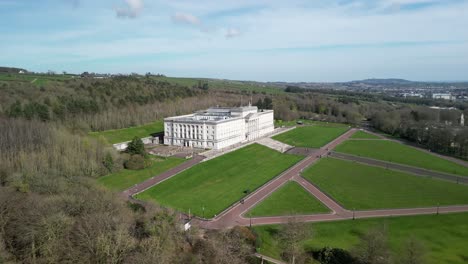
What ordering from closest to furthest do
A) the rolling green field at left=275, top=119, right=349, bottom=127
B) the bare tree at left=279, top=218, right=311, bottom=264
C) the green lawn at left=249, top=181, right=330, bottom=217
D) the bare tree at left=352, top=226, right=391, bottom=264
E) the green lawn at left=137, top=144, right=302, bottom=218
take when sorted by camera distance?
the bare tree at left=352, top=226, right=391, bottom=264
the bare tree at left=279, top=218, right=311, bottom=264
the green lawn at left=249, top=181, right=330, bottom=217
the green lawn at left=137, top=144, right=302, bottom=218
the rolling green field at left=275, top=119, right=349, bottom=127

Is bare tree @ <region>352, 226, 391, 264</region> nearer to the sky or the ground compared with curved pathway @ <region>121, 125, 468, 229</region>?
nearer to the sky

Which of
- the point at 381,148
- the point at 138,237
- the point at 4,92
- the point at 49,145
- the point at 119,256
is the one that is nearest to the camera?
the point at 119,256

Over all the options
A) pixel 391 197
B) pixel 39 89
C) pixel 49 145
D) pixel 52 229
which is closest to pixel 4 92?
pixel 39 89

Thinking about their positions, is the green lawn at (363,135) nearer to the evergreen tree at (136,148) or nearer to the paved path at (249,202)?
the paved path at (249,202)

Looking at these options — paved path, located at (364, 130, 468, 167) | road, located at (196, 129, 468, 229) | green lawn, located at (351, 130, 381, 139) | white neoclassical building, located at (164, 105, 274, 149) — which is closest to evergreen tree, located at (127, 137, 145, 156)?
white neoclassical building, located at (164, 105, 274, 149)

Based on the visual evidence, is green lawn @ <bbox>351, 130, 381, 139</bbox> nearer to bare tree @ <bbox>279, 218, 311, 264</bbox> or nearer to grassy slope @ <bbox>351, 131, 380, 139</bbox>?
grassy slope @ <bbox>351, 131, 380, 139</bbox>

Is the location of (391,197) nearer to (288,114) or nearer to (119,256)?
(119,256)

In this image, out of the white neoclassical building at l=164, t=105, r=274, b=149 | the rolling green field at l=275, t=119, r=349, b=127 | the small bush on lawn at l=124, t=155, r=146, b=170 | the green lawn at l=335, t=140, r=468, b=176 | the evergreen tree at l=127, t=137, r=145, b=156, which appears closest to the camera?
the small bush on lawn at l=124, t=155, r=146, b=170
